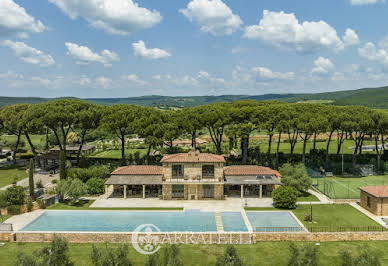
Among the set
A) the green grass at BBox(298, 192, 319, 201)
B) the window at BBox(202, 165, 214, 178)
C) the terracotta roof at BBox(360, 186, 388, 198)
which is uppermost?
the window at BBox(202, 165, 214, 178)

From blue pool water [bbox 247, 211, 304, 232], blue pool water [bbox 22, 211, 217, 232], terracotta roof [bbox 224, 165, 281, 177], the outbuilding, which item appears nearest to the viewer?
blue pool water [bbox 247, 211, 304, 232]

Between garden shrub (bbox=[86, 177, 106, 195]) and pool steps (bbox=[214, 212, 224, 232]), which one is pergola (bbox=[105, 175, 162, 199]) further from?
pool steps (bbox=[214, 212, 224, 232])

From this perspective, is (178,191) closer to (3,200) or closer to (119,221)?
(119,221)

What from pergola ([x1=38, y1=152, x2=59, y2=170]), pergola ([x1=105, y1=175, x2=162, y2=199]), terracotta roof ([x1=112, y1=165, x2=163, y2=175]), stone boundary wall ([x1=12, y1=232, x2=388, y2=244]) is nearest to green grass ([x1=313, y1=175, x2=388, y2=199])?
stone boundary wall ([x1=12, y1=232, x2=388, y2=244])

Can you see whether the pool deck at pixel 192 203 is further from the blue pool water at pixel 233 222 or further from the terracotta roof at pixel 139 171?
the terracotta roof at pixel 139 171

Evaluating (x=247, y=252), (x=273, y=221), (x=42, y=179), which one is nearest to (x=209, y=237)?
(x=247, y=252)

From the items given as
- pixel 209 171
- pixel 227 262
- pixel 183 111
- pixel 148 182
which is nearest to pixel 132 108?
pixel 183 111

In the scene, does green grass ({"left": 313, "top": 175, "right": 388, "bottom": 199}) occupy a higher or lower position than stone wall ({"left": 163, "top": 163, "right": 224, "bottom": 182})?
lower

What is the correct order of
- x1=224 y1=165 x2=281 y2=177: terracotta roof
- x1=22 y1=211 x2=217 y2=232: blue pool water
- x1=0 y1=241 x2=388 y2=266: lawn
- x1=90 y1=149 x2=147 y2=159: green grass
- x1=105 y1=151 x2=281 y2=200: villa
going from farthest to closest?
x1=90 y1=149 x2=147 y2=159: green grass → x1=224 y1=165 x2=281 y2=177: terracotta roof → x1=105 y1=151 x2=281 y2=200: villa → x1=22 y1=211 x2=217 y2=232: blue pool water → x1=0 y1=241 x2=388 y2=266: lawn
